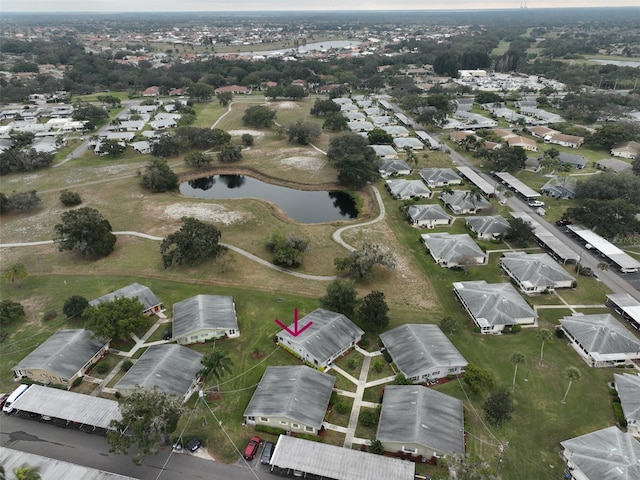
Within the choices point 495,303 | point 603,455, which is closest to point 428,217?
point 495,303

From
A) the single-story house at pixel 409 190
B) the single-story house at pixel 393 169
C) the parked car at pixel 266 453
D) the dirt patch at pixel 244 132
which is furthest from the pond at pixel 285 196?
the parked car at pixel 266 453

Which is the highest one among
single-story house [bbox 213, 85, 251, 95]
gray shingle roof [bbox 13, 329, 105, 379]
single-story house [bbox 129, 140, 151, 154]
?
gray shingle roof [bbox 13, 329, 105, 379]

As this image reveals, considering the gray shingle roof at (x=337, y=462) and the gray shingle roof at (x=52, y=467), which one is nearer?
the gray shingle roof at (x=52, y=467)

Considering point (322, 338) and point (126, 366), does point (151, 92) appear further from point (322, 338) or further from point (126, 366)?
point (322, 338)

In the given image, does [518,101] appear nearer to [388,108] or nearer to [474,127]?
[474,127]

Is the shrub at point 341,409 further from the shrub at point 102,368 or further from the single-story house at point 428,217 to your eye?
the single-story house at point 428,217

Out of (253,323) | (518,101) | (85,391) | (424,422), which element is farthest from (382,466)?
A: (518,101)

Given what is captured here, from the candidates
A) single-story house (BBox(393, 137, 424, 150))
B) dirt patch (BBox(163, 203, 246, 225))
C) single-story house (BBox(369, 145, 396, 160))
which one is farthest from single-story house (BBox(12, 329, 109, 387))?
single-story house (BBox(393, 137, 424, 150))

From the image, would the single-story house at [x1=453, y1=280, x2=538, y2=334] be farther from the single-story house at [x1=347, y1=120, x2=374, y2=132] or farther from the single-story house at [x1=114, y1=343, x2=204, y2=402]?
the single-story house at [x1=347, y1=120, x2=374, y2=132]
